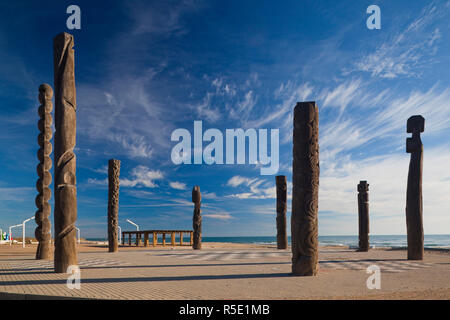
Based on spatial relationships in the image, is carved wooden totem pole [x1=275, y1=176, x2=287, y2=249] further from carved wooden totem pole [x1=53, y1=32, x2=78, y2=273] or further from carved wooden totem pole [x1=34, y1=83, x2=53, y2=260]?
carved wooden totem pole [x1=53, y1=32, x2=78, y2=273]

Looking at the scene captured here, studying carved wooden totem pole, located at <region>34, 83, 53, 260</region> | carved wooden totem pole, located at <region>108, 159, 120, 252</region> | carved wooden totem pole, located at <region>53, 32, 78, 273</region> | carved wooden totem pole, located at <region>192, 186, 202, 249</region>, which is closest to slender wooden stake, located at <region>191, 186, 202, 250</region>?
carved wooden totem pole, located at <region>192, 186, 202, 249</region>

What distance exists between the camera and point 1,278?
340 inches

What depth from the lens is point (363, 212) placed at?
66.6 feet

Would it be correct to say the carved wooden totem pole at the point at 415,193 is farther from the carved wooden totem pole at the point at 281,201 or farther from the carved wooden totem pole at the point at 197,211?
the carved wooden totem pole at the point at 197,211

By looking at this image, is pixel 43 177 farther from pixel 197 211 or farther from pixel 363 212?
pixel 363 212

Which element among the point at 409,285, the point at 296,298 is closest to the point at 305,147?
the point at 409,285

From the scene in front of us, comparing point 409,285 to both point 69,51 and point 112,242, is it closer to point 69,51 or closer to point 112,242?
point 69,51

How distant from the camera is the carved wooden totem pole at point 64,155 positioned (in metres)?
9.67

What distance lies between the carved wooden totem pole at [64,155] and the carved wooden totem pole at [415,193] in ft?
40.8

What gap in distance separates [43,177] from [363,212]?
16.6 meters

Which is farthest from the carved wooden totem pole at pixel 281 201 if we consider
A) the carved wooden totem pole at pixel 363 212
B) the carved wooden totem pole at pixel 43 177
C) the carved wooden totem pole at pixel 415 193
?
the carved wooden totem pole at pixel 43 177

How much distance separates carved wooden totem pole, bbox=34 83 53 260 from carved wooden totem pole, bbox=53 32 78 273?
568 centimetres

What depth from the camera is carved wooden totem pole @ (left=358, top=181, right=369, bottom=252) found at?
20.3 m

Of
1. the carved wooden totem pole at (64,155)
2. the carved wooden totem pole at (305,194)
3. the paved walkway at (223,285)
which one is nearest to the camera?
the paved walkway at (223,285)
